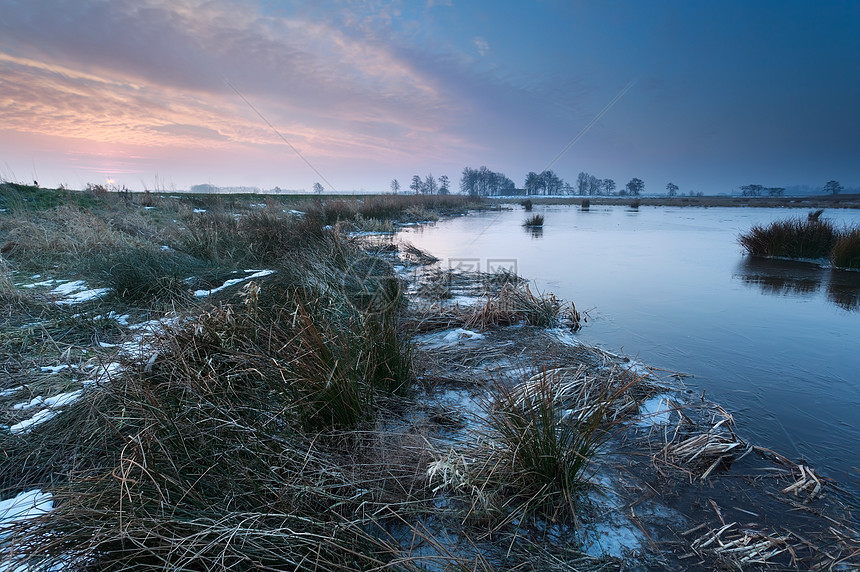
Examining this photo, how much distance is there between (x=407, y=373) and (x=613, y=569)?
1.95 meters

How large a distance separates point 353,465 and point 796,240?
15.6m

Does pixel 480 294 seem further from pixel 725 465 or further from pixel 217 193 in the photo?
pixel 217 193

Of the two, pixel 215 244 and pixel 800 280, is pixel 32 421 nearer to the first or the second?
pixel 215 244

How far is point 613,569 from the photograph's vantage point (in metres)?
1.81

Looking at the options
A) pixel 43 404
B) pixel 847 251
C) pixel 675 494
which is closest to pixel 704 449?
pixel 675 494

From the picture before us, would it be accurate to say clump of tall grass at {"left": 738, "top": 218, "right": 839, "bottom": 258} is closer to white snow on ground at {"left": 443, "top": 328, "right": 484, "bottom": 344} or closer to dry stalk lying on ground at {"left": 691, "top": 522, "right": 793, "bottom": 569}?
white snow on ground at {"left": 443, "top": 328, "right": 484, "bottom": 344}

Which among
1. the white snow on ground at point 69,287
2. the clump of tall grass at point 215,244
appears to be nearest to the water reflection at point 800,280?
the clump of tall grass at point 215,244

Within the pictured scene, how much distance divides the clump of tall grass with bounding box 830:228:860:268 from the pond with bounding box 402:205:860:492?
0.56m

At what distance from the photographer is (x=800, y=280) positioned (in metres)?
8.92

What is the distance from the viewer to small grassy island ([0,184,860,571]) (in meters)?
1.56

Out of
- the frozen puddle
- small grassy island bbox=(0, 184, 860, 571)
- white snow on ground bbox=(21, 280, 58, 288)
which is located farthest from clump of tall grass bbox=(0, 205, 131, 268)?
the frozen puddle

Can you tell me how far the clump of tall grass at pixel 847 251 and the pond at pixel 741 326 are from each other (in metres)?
0.56

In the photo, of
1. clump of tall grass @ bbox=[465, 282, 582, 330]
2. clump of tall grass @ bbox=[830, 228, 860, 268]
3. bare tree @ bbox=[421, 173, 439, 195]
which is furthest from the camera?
bare tree @ bbox=[421, 173, 439, 195]

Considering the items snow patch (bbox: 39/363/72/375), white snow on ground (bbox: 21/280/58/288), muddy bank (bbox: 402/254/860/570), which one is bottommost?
muddy bank (bbox: 402/254/860/570)
